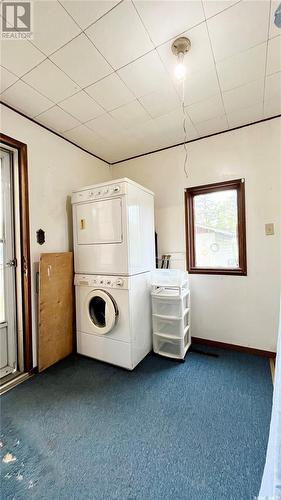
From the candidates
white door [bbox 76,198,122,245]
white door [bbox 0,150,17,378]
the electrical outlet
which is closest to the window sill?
the electrical outlet

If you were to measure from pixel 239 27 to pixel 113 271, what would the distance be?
2075 mm

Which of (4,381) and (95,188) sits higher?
(95,188)

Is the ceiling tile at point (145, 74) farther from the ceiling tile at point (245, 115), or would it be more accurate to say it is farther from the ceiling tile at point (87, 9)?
the ceiling tile at point (245, 115)

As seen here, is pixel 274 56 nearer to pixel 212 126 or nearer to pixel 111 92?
pixel 212 126

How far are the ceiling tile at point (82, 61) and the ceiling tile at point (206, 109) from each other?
92cm

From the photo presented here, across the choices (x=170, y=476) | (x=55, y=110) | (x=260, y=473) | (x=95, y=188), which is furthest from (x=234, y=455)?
(x=55, y=110)

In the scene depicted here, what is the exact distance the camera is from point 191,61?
156cm

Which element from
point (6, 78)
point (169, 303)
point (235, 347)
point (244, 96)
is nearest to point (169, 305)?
point (169, 303)

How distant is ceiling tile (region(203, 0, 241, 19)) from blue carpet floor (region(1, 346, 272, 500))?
2.64 m

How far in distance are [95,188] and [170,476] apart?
2.32m

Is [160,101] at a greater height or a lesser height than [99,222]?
greater

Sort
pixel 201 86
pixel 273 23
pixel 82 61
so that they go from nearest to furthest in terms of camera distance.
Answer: pixel 273 23 < pixel 82 61 < pixel 201 86

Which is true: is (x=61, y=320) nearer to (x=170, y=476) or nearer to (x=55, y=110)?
(x=170, y=476)

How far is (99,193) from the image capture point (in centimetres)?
223
